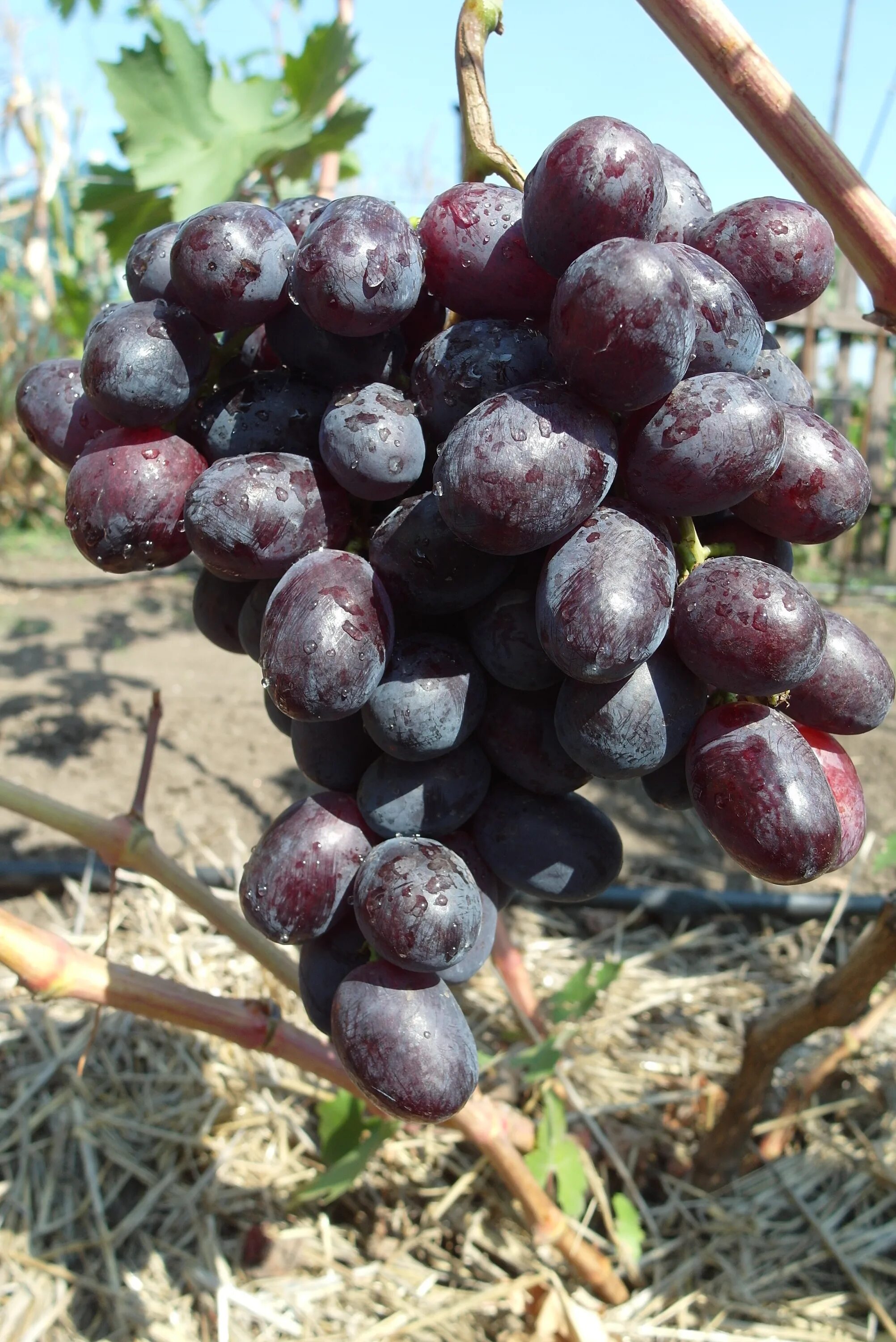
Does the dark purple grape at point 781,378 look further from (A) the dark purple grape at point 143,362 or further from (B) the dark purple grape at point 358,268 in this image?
(A) the dark purple grape at point 143,362

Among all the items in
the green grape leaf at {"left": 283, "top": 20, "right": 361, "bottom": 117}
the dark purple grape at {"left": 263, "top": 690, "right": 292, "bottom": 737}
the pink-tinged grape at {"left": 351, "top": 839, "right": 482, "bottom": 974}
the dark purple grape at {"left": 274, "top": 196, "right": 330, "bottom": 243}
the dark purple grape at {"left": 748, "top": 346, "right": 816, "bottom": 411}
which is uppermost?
the green grape leaf at {"left": 283, "top": 20, "right": 361, "bottom": 117}

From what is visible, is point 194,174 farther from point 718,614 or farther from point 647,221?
point 718,614

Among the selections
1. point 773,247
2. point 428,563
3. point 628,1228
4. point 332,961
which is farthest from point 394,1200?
point 773,247

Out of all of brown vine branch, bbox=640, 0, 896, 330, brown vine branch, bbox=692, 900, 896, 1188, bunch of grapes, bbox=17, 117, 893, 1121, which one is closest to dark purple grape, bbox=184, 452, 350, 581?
bunch of grapes, bbox=17, 117, 893, 1121

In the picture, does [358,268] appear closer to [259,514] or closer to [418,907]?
[259,514]

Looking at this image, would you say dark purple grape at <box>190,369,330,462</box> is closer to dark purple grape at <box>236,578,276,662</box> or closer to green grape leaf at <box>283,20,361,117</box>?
dark purple grape at <box>236,578,276,662</box>

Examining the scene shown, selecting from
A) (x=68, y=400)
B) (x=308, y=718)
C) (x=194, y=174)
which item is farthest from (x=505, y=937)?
(x=194, y=174)

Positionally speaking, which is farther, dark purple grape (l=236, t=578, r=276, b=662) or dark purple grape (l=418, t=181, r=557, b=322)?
dark purple grape (l=236, t=578, r=276, b=662)

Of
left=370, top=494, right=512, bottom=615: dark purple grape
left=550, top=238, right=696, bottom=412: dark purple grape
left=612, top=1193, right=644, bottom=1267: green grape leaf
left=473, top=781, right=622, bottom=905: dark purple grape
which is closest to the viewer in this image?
left=550, top=238, right=696, bottom=412: dark purple grape
